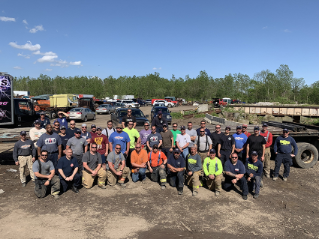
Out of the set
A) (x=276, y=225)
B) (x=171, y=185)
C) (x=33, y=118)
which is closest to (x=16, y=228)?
(x=171, y=185)

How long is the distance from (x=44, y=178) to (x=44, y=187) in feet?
0.81

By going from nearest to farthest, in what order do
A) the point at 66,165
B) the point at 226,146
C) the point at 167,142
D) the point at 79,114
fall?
1. the point at 66,165
2. the point at 226,146
3. the point at 167,142
4. the point at 79,114

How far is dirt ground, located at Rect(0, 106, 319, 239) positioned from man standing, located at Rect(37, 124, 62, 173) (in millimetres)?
1134

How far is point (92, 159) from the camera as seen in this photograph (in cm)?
660

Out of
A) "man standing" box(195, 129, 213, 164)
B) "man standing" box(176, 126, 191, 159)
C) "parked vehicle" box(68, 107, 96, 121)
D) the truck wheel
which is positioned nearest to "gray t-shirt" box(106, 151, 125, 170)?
"man standing" box(176, 126, 191, 159)

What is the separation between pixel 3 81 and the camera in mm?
8242

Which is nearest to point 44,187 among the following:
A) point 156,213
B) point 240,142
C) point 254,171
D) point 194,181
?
point 156,213

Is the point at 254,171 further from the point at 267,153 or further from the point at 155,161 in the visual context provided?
the point at 155,161

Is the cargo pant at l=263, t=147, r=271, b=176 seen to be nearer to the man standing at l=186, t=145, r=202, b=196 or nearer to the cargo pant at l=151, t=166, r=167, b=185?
the man standing at l=186, t=145, r=202, b=196

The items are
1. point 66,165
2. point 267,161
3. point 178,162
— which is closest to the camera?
point 66,165

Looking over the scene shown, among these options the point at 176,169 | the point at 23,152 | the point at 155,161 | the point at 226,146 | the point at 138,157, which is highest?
the point at 226,146

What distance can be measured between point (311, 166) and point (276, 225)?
5.32 m

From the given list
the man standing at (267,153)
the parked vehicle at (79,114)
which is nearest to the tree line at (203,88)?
the parked vehicle at (79,114)

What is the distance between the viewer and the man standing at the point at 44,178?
5.91 meters
